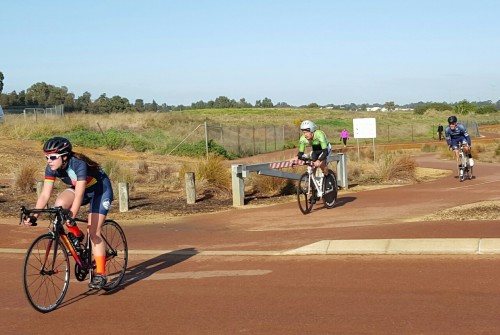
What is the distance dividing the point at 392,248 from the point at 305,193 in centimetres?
476

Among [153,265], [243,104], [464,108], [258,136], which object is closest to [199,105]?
[243,104]

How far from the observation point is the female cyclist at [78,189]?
7453 millimetres

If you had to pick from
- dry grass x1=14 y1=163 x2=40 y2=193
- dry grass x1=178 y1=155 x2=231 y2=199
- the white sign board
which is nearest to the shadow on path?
dry grass x1=178 y1=155 x2=231 y2=199

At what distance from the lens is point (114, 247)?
852 centimetres

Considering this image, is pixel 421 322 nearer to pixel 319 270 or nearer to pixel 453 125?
pixel 319 270

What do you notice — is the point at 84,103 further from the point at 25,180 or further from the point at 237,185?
the point at 237,185

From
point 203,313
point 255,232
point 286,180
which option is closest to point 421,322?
point 203,313

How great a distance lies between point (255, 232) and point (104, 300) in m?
4.77

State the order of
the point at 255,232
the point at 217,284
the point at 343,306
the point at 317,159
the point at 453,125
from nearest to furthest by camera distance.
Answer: the point at 343,306
the point at 217,284
the point at 255,232
the point at 317,159
the point at 453,125

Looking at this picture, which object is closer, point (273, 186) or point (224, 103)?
point (273, 186)

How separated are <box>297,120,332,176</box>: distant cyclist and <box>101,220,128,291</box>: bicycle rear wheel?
6243 millimetres

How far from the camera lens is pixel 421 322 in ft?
21.0

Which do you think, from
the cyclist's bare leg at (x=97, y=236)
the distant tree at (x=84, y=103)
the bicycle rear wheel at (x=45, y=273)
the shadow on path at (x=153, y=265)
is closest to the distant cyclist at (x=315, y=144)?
the shadow on path at (x=153, y=265)

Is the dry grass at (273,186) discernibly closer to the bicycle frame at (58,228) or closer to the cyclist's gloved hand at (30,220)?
the bicycle frame at (58,228)
